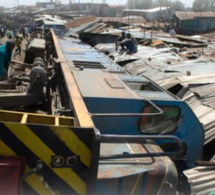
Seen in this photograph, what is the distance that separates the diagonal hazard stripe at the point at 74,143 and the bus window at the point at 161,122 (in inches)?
60.5

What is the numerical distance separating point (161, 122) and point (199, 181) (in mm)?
1012

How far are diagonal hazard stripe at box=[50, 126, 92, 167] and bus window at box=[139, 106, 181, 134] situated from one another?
1536mm

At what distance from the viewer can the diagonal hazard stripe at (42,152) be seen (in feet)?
6.99

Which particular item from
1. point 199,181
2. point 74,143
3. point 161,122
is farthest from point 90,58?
point 74,143

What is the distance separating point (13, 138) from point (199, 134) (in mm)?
2761

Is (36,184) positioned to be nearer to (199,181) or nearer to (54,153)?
(54,153)

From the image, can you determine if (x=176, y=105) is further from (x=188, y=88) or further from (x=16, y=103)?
(x=188, y=88)

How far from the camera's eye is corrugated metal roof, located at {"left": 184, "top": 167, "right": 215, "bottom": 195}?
163 inches

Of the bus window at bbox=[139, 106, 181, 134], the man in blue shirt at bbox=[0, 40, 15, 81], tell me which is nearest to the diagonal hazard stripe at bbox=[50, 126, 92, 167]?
the bus window at bbox=[139, 106, 181, 134]

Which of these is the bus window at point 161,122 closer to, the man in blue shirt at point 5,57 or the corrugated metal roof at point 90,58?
the corrugated metal roof at point 90,58

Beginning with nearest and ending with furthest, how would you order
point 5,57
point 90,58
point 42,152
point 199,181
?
point 42,152 < point 199,181 < point 90,58 < point 5,57

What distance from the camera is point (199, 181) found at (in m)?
4.19

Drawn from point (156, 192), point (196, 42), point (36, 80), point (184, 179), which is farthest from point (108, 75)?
point (196, 42)

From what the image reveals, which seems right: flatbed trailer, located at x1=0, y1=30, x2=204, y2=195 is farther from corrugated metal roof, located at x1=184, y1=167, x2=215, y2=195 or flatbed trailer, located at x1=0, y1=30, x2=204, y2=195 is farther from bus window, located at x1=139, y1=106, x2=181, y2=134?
corrugated metal roof, located at x1=184, y1=167, x2=215, y2=195
